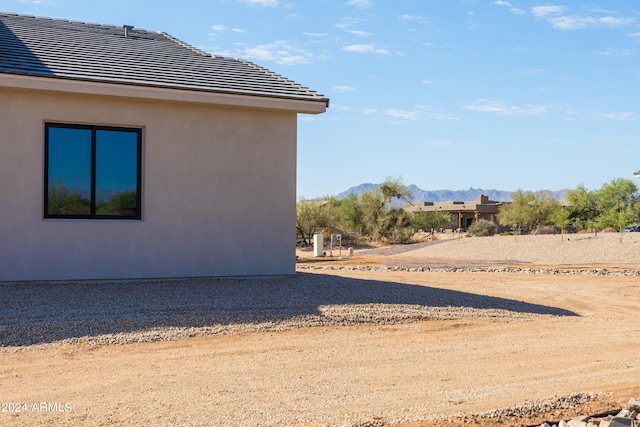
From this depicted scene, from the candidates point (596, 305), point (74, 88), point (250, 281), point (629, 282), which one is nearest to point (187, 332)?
point (250, 281)

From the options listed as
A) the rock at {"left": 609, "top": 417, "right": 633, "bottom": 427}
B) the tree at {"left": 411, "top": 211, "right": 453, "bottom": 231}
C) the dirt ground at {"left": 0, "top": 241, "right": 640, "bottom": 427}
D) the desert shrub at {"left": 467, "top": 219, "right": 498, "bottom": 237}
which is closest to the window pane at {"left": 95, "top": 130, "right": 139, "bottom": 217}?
A: the dirt ground at {"left": 0, "top": 241, "right": 640, "bottom": 427}

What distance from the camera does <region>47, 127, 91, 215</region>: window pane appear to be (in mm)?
11648

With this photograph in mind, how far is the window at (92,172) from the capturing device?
1167 cm

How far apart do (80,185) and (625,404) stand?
919cm

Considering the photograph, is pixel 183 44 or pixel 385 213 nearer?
pixel 183 44

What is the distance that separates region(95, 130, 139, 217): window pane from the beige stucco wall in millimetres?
188

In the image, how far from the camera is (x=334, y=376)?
7027 mm

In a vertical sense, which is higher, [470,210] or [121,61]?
[121,61]

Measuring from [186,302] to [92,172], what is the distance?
3120 millimetres

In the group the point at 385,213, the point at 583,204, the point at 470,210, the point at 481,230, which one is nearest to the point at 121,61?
the point at 385,213

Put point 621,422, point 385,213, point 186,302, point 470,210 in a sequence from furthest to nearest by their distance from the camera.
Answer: point 470,210 < point 385,213 < point 186,302 < point 621,422

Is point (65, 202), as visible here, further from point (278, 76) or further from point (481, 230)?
point (481, 230)

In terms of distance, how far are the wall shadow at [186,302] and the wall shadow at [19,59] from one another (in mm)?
3423

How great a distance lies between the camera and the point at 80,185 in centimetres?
1190
